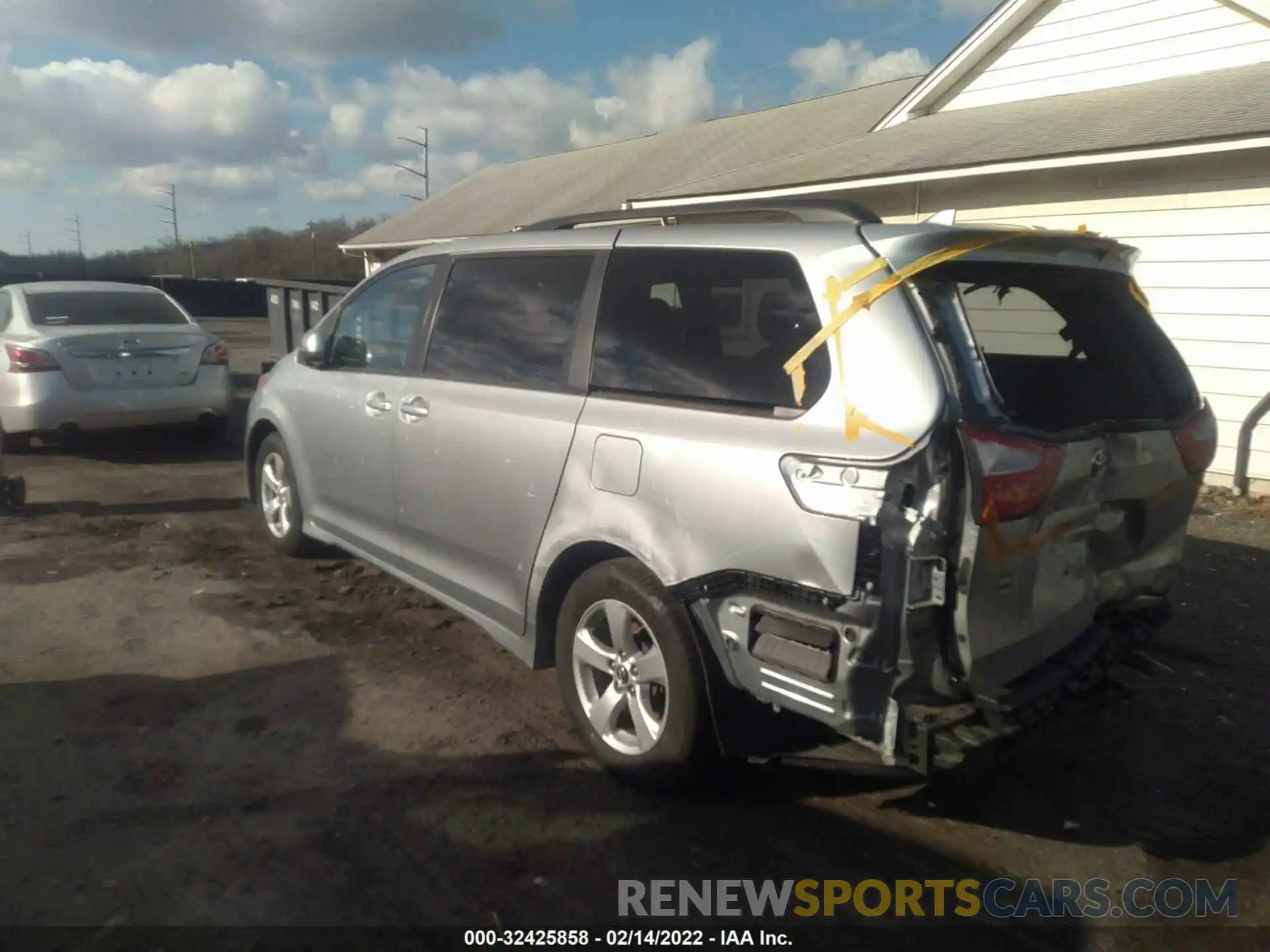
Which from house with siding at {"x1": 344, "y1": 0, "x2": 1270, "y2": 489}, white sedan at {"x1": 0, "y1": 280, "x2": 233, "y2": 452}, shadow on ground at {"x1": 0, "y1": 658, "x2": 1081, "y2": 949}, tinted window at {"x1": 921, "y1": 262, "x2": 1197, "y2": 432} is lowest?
shadow on ground at {"x1": 0, "y1": 658, "x2": 1081, "y2": 949}

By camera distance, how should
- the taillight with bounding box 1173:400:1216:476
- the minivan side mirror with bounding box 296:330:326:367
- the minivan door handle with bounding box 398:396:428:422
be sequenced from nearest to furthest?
the taillight with bounding box 1173:400:1216:476 < the minivan door handle with bounding box 398:396:428:422 < the minivan side mirror with bounding box 296:330:326:367

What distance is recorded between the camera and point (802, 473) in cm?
278

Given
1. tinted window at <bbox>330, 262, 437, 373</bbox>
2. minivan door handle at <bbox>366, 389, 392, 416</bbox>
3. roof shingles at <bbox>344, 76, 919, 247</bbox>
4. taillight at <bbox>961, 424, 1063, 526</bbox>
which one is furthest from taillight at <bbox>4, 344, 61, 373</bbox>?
roof shingles at <bbox>344, 76, 919, 247</bbox>

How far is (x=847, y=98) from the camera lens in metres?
18.7

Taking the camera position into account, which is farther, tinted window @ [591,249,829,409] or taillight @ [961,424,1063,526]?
tinted window @ [591,249,829,409]

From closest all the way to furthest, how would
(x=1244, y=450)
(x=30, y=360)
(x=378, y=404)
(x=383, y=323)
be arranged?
(x=378, y=404) → (x=383, y=323) → (x=30, y=360) → (x=1244, y=450)

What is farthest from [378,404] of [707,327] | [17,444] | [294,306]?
[294,306]

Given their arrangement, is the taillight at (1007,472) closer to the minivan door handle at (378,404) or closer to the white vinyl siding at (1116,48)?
the minivan door handle at (378,404)

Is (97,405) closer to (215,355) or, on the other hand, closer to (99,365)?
(99,365)

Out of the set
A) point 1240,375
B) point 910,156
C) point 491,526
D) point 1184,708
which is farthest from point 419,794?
point 910,156

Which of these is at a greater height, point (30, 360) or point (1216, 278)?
point (1216, 278)

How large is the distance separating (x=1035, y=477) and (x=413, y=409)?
8.84 feet

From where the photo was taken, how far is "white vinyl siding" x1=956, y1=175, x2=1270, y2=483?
322 inches

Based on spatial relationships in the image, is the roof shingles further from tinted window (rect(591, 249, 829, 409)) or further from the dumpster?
tinted window (rect(591, 249, 829, 409))
